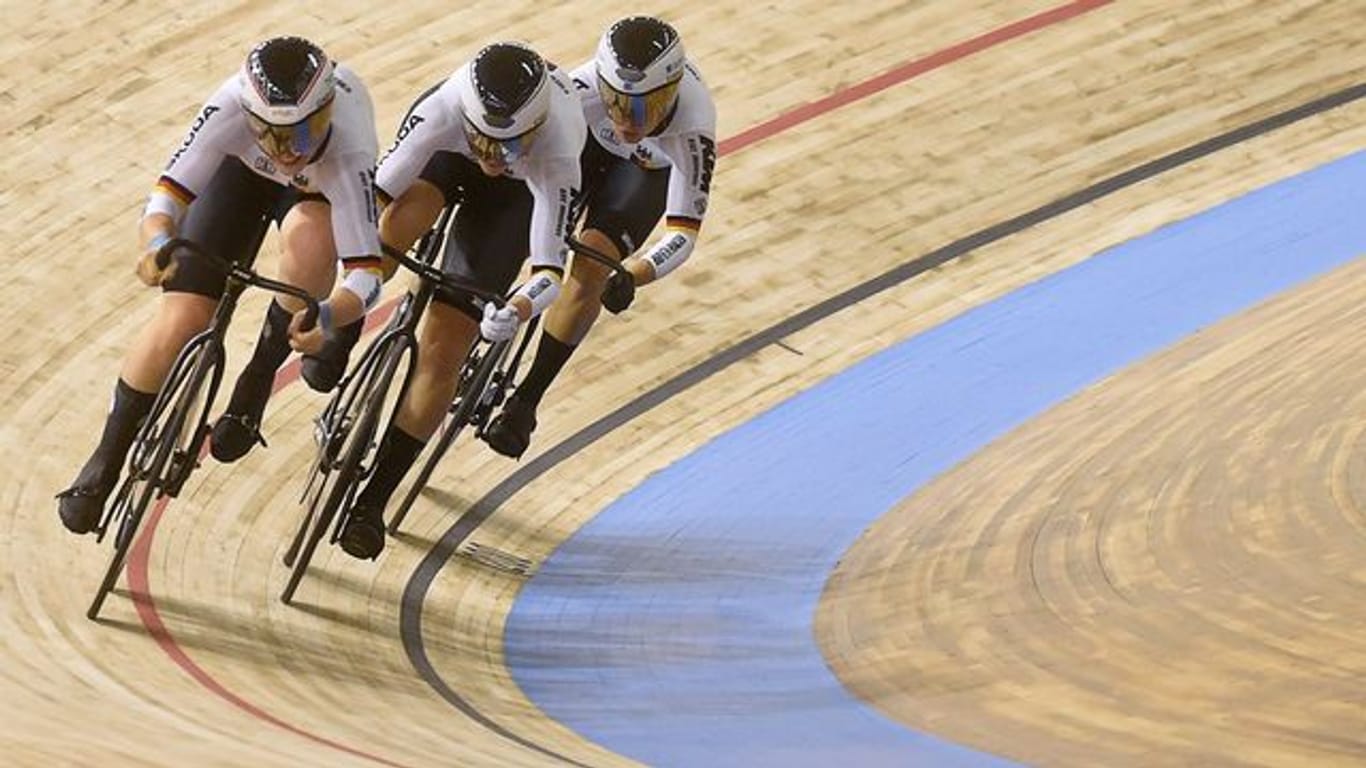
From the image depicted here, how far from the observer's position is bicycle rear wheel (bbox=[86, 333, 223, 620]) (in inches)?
252

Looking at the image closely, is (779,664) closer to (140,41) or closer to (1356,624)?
(1356,624)

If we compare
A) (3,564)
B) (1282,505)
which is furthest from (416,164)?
(1282,505)

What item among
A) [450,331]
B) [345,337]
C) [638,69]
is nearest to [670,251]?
[638,69]

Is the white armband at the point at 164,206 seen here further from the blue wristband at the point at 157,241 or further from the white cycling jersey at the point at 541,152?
the white cycling jersey at the point at 541,152

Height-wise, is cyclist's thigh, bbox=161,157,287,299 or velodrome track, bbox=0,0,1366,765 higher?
cyclist's thigh, bbox=161,157,287,299

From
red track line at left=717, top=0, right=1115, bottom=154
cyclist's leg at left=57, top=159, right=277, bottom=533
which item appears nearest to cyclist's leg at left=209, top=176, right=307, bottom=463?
cyclist's leg at left=57, top=159, right=277, bottom=533

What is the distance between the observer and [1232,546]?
6.81 metres

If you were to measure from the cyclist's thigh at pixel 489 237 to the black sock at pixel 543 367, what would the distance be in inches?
14.4

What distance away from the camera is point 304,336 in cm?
627

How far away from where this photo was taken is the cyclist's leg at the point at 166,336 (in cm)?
641

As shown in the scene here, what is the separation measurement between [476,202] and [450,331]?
0.34 metres

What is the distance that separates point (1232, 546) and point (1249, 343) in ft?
5.02

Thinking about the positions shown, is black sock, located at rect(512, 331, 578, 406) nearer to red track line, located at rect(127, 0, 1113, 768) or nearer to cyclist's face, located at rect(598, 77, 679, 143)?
cyclist's face, located at rect(598, 77, 679, 143)

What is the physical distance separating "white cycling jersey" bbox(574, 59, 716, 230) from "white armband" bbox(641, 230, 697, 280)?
0.04 meters
